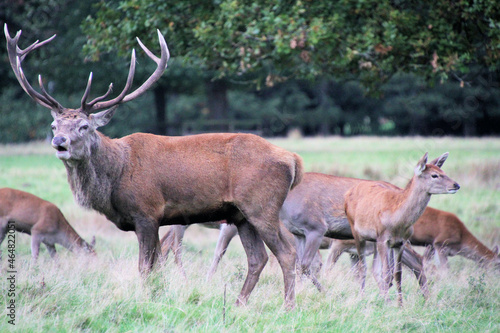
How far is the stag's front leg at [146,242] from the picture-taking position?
5.58m

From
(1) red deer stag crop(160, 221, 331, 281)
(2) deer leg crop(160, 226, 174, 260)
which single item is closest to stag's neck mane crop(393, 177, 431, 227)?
(1) red deer stag crop(160, 221, 331, 281)

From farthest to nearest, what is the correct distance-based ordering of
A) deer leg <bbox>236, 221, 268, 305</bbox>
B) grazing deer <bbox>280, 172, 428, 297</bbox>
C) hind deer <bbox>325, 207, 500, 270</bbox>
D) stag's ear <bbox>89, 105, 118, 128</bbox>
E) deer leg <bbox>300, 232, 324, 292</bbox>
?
1. hind deer <bbox>325, 207, 500, 270</bbox>
2. grazing deer <bbox>280, 172, 428, 297</bbox>
3. deer leg <bbox>300, 232, 324, 292</bbox>
4. deer leg <bbox>236, 221, 268, 305</bbox>
5. stag's ear <bbox>89, 105, 118, 128</bbox>

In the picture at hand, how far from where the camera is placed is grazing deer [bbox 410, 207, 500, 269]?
955cm

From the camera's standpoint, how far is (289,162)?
5.88 m

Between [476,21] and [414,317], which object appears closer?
[414,317]

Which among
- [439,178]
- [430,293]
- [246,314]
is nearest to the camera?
[246,314]

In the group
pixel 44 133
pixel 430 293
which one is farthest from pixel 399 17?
pixel 44 133

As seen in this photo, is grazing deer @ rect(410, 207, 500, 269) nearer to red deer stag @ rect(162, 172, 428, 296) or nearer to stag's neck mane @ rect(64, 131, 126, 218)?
red deer stag @ rect(162, 172, 428, 296)

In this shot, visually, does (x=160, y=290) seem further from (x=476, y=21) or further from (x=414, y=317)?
(x=476, y=21)

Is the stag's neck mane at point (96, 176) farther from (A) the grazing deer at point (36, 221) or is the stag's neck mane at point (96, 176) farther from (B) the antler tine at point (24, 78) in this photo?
(A) the grazing deer at point (36, 221)

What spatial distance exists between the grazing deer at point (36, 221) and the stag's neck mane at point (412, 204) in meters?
4.54

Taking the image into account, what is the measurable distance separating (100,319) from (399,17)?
6084 millimetres

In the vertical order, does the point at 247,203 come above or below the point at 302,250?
above

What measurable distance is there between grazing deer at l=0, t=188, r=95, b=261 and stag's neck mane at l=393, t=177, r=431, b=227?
4.54 m
